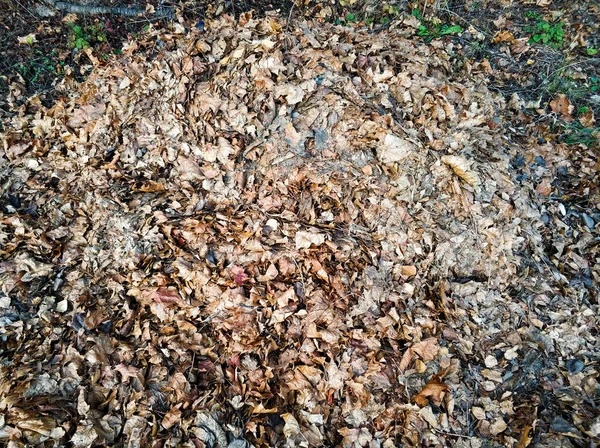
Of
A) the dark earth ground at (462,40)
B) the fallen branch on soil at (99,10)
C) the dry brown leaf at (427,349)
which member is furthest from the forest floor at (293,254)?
the fallen branch on soil at (99,10)

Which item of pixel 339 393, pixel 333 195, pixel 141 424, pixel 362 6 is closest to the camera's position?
pixel 141 424

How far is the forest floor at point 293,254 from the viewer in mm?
2742

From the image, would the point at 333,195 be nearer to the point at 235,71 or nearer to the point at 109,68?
the point at 235,71

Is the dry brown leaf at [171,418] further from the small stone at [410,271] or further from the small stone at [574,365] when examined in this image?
the small stone at [574,365]

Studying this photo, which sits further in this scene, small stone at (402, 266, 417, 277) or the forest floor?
small stone at (402, 266, 417, 277)

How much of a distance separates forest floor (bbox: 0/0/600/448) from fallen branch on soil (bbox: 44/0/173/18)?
1.46m

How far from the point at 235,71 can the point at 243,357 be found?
8.59ft

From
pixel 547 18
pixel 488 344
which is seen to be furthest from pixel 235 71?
pixel 547 18

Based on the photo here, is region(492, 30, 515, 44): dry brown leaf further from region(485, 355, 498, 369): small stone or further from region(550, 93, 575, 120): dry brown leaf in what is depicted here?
region(485, 355, 498, 369): small stone

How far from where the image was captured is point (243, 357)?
2.96 m

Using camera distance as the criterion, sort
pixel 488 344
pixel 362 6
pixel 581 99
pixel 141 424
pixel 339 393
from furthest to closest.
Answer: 1. pixel 362 6
2. pixel 581 99
3. pixel 488 344
4. pixel 339 393
5. pixel 141 424

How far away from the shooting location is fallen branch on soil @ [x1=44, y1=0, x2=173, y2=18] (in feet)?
18.8

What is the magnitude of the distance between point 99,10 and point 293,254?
16.2ft

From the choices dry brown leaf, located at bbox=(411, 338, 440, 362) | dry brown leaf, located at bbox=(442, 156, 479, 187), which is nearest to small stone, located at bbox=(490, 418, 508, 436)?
dry brown leaf, located at bbox=(411, 338, 440, 362)
